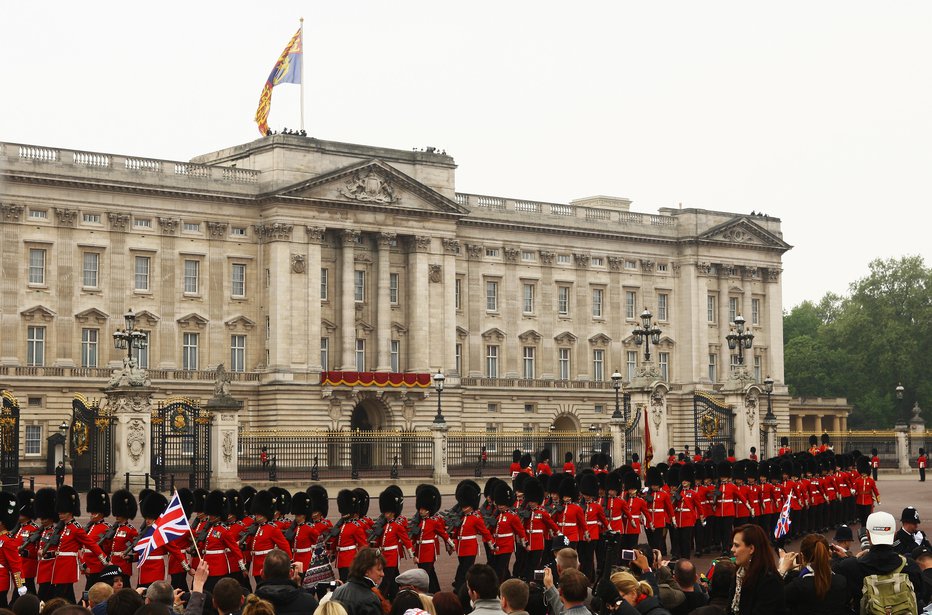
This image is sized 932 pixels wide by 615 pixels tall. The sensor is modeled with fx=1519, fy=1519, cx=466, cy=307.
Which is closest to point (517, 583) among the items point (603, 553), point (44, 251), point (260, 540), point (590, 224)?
point (260, 540)

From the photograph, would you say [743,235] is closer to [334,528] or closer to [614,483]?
[614,483]

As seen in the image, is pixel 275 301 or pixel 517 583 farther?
pixel 275 301

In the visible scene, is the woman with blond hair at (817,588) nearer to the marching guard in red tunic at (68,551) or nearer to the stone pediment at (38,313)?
the marching guard in red tunic at (68,551)

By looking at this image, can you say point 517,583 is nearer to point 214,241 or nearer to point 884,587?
point 884,587

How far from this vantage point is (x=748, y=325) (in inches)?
3344

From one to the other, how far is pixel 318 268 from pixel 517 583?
57.2 m

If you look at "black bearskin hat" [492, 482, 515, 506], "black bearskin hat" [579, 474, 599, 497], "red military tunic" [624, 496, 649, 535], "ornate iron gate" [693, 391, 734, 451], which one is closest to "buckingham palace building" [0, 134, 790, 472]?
"ornate iron gate" [693, 391, 734, 451]

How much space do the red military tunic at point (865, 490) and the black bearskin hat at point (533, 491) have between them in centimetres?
1296

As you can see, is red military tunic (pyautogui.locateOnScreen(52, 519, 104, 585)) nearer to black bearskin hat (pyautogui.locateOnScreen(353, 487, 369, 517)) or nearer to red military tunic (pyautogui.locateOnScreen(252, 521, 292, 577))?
red military tunic (pyautogui.locateOnScreen(252, 521, 292, 577))

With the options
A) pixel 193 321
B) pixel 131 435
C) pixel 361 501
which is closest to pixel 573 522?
pixel 361 501

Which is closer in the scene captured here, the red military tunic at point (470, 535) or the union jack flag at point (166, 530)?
the union jack flag at point (166, 530)

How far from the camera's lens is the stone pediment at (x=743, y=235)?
83.7 meters

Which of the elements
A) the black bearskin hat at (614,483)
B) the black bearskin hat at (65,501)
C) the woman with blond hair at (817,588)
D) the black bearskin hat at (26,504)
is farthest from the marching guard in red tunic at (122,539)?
the woman with blond hair at (817,588)

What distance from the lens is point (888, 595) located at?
12.4 m
